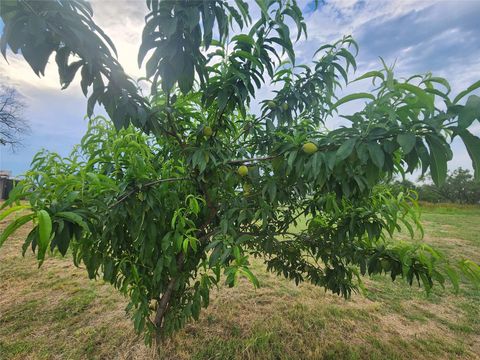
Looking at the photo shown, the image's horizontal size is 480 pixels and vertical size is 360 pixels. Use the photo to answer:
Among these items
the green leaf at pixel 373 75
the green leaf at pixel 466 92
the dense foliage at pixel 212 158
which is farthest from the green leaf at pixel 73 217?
the green leaf at pixel 466 92

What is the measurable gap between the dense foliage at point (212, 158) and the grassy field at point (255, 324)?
1.73ft

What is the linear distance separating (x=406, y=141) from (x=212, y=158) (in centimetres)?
65

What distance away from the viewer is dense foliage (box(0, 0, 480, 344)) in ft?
2.11

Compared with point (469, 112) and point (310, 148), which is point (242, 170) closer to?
point (310, 148)

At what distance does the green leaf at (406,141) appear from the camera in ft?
1.94

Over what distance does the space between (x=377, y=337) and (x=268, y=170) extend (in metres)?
1.82

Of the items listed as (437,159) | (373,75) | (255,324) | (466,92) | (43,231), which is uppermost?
(373,75)

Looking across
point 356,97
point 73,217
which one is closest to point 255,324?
point 73,217

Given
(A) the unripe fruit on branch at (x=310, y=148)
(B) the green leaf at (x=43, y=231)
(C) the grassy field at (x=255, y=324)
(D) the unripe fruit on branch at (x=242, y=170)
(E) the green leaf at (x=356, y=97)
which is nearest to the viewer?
(B) the green leaf at (x=43, y=231)

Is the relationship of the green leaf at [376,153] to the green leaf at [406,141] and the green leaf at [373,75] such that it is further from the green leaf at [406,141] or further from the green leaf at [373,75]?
the green leaf at [373,75]

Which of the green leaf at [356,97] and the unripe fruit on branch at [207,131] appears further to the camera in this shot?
the unripe fruit on branch at [207,131]

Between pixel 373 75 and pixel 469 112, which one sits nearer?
pixel 469 112

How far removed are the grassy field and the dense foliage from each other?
0.53 m

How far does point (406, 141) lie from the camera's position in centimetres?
61
